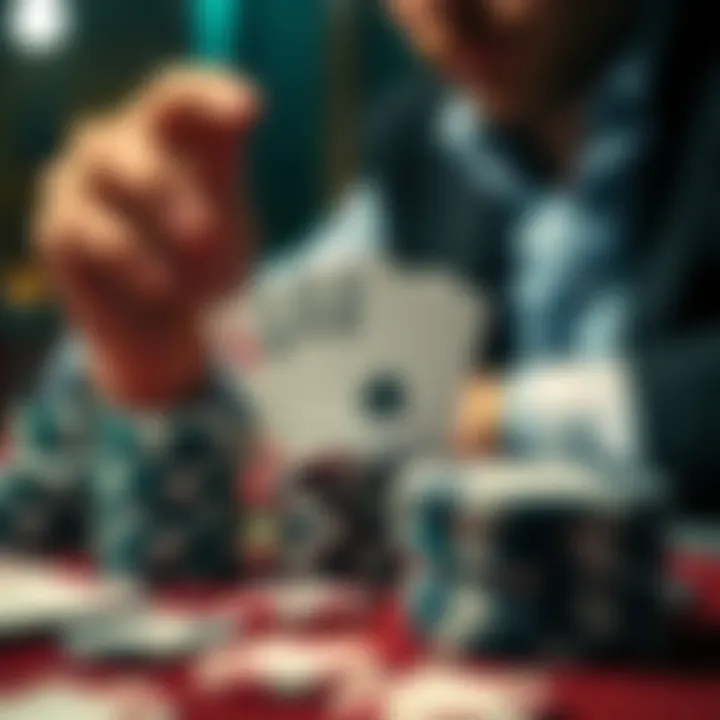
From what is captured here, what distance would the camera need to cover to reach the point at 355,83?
2.38 feet

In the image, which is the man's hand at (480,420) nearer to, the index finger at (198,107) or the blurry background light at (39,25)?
the index finger at (198,107)

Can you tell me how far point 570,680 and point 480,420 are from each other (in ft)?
0.70

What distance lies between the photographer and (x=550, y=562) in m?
0.39

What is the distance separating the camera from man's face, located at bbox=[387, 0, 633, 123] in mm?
649

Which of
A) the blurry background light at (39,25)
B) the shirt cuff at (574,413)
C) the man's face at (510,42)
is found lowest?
the shirt cuff at (574,413)

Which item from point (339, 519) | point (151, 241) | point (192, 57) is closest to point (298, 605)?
point (339, 519)

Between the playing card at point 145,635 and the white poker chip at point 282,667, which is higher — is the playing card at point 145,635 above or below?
above

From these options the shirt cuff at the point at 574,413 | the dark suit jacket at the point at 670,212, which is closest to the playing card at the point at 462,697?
the shirt cuff at the point at 574,413

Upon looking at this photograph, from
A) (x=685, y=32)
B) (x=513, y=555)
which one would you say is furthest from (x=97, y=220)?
(x=685, y=32)

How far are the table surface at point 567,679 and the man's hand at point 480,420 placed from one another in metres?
0.11

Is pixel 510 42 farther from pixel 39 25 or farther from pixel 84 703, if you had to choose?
pixel 84 703

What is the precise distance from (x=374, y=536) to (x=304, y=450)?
0.04 metres

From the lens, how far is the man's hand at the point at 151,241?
51cm

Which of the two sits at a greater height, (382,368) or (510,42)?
(510,42)
